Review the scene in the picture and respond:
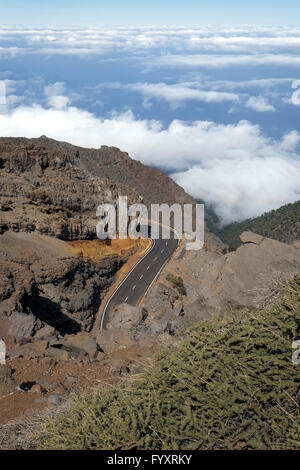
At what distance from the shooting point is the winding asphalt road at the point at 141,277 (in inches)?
1254

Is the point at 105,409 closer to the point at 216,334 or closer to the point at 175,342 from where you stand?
the point at 216,334

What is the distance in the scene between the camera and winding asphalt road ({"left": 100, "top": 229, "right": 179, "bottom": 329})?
104 ft

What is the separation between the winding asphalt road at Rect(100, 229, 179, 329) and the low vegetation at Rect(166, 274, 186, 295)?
131 cm

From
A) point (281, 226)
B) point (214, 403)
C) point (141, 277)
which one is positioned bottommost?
point (281, 226)

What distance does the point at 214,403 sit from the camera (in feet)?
28.9

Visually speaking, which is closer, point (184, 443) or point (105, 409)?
point (184, 443)

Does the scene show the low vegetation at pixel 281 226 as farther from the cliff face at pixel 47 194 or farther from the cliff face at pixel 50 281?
the cliff face at pixel 50 281

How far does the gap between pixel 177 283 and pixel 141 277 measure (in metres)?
2.90

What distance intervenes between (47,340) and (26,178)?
2026cm

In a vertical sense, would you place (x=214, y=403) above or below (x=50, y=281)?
above

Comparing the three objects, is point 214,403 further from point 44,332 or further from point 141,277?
point 141,277

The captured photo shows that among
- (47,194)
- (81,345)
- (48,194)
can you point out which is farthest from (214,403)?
(48,194)

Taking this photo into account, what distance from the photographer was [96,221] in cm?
3700
